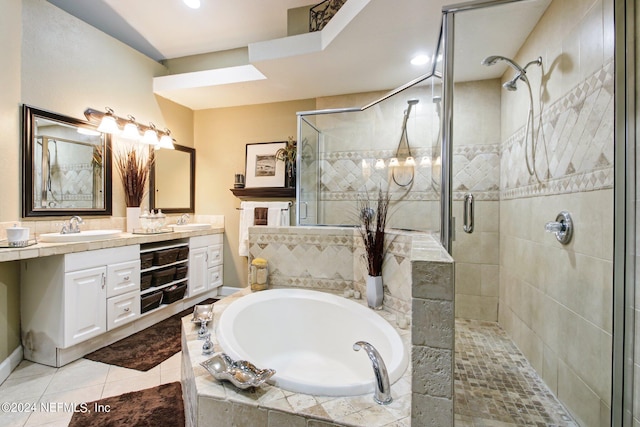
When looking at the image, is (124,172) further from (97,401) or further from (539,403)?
(539,403)

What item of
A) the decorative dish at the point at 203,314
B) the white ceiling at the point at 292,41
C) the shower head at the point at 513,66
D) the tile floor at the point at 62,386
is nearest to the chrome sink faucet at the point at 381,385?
the decorative dish at the point at 203,314

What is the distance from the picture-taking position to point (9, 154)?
1966 millimetres

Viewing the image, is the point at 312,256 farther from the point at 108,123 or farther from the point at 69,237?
the point at 108,123

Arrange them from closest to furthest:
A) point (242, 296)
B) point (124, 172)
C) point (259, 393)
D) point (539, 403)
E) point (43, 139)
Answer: point (259, 393) < point (539, 403) < point (242, 296) < point (43, 139) < point (124, 172)

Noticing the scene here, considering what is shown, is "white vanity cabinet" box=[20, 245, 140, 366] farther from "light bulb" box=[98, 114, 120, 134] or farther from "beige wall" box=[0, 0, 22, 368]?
"light bulb" box=[98, 114, 120, 134]

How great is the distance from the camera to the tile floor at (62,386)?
149 centimetres

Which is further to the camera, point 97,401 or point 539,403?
point 97,401

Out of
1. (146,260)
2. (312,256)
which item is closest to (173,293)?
(146,260)

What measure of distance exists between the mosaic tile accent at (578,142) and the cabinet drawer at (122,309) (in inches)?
121

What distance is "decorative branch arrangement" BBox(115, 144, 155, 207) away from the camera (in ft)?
9.11

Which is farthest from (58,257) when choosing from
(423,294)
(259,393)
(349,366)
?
(423,294)

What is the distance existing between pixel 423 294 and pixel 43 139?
2.93m

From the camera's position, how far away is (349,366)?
169 centimetres

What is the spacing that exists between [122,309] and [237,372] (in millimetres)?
1805
